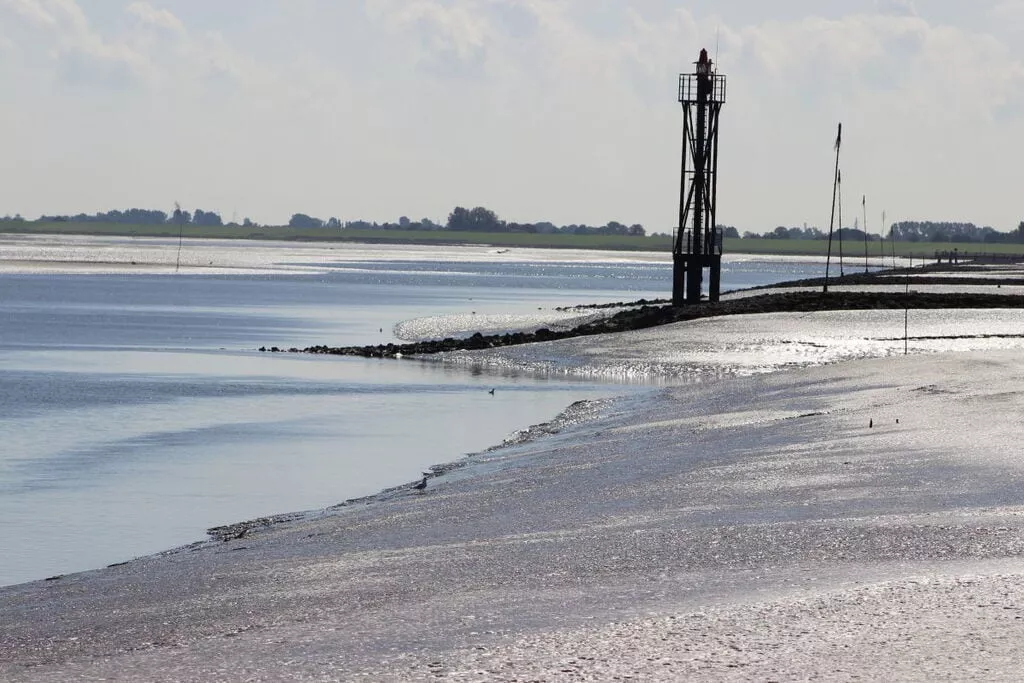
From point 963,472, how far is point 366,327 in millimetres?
45210

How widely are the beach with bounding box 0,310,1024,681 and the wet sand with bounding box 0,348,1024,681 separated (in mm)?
25

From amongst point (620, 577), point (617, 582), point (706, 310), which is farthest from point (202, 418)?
point (706, 310)

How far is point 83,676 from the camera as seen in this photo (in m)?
8.27

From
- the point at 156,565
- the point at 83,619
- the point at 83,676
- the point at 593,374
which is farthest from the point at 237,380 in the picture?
the point at 83,676

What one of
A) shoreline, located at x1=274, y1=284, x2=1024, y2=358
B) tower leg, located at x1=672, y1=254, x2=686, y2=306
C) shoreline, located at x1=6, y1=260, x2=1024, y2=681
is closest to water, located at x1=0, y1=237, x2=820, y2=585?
shoreline, located at x1=6, y1=260, x2=1024, y2=681

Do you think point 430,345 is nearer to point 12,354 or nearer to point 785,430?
point 12,354

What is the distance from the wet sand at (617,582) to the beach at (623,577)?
0.08ft

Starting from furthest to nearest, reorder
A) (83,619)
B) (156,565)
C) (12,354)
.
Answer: (12,354) → (156,565) → (83,619)

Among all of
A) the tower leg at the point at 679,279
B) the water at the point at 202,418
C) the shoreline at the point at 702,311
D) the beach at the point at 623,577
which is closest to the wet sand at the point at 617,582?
the beach at the point at 623,577

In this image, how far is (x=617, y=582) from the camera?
999 centimetres

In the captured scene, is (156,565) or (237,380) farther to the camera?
(237,380)

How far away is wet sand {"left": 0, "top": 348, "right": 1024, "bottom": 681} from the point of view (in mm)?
8023

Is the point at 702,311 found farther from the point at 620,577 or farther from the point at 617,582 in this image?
the point at 617,582

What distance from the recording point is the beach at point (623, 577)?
317 inches
